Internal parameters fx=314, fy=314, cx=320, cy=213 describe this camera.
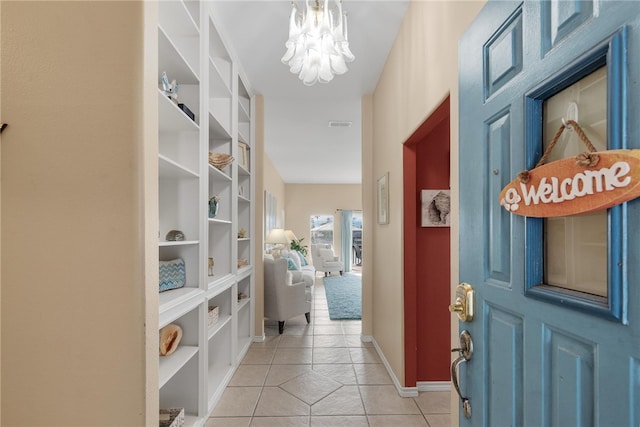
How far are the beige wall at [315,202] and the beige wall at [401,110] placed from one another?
21.7 ft

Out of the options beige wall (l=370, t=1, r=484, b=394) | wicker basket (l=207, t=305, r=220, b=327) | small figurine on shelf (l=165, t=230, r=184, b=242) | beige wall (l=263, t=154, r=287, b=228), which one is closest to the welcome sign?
beige wall (l=370, t=1, r=484, b=394)

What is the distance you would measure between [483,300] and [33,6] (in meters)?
1.57

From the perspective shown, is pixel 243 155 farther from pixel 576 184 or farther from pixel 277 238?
pixel 576 184

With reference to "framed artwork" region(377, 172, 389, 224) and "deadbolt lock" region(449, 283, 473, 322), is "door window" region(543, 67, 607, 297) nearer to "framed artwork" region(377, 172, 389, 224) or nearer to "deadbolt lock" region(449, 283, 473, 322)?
"deadbolt lock" region(449, 283, 473, 322)

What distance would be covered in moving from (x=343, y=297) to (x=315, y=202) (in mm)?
4691

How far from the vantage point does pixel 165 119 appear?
6.07ft

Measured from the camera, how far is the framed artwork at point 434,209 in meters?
2.51

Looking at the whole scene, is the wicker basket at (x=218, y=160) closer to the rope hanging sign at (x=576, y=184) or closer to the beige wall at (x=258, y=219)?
the beige wall at (x=258, y=219)

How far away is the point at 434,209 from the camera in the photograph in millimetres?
2518

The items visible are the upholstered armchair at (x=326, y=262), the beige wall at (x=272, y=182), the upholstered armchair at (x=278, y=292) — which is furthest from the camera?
the upholstered armchair at (x=326, y=262)

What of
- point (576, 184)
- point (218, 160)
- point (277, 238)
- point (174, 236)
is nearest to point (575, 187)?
point (576, 184)

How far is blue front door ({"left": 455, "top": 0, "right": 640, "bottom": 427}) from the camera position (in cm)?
45

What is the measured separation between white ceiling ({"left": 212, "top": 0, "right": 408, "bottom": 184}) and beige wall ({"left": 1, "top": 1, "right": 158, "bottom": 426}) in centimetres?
155

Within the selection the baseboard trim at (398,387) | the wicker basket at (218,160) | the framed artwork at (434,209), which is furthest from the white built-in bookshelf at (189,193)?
the framed artwork at (434,209)
